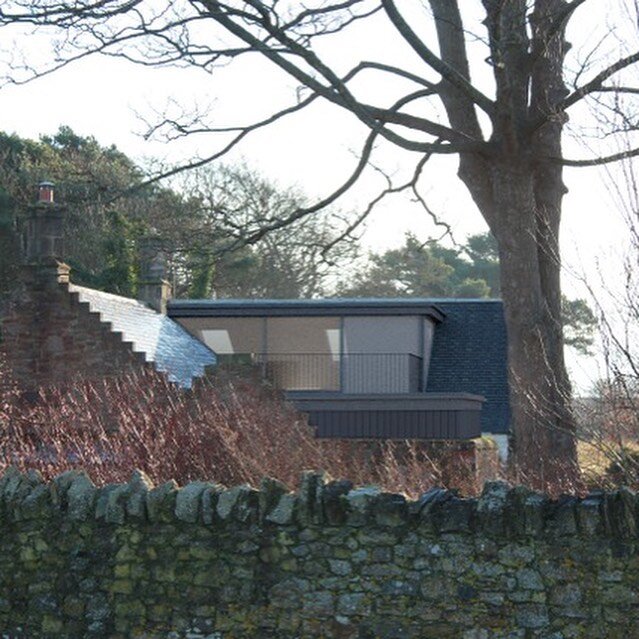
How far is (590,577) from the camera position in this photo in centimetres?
864

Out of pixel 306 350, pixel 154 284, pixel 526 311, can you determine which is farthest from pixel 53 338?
pixel 526 311

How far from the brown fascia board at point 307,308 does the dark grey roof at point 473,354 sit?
1.03m

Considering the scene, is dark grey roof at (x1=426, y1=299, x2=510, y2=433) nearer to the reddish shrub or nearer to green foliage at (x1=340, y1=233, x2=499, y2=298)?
the reddish shrub

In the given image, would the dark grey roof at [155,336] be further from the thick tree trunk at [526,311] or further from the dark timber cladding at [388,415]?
the thick tree trunk at [526,311]

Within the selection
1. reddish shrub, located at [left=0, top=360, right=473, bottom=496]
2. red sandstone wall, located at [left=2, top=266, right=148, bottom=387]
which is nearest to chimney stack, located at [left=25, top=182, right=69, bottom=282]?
red sandstone wall, located at [left=2, top=266, right=148, bottom=387]

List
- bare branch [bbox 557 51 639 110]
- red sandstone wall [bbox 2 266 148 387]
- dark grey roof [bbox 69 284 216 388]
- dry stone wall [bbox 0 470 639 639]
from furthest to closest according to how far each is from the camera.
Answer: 1. dark grey roof [bbox 69 284 216 388]
2. red sandstone wall [bbox 2 266 148 387]
3. bare branch [bbox 557 51 639 110]
4. dry stone wall [bbox 0 470 639 639]

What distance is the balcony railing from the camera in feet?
96.9

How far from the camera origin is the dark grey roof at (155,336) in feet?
81.6

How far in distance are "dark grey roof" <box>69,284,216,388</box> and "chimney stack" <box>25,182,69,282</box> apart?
507 mm

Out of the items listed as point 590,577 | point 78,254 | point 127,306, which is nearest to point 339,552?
point 590,577

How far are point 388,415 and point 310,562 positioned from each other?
15162 mm

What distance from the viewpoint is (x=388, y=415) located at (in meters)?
24.3

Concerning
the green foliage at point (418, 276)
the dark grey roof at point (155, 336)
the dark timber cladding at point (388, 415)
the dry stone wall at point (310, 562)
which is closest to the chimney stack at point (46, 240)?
the dark grey roof at point (155, 336)

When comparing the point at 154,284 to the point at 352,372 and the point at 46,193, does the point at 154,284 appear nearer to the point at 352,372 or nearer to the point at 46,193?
the point at 46,193
